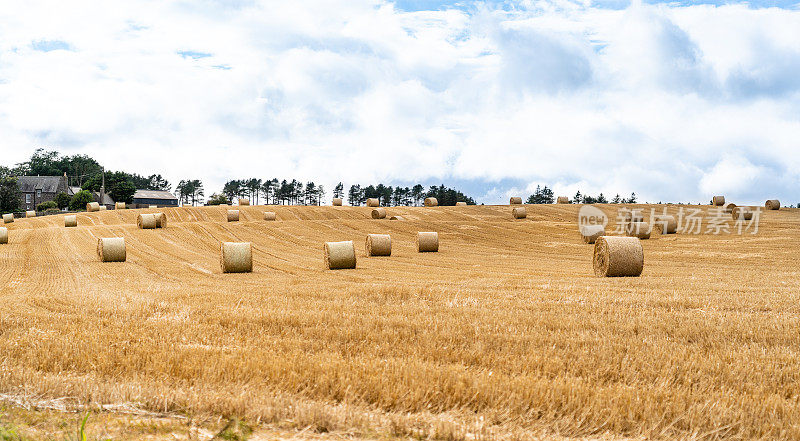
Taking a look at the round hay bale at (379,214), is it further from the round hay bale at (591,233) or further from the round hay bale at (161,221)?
the round hay bale at (591,233)

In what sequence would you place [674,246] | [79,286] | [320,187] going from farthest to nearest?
[320,187] < [674,246] < [79,286]

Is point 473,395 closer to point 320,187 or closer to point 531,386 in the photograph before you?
point 531,386

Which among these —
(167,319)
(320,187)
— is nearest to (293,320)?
(167,319)

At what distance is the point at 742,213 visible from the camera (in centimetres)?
4900

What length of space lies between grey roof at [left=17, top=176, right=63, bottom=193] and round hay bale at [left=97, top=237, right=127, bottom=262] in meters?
111

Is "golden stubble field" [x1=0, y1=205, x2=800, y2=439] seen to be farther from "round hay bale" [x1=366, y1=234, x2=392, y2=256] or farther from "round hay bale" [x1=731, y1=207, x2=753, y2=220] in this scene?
"round hay bale" [x1=731, y1=207, x2=753, y2=220]

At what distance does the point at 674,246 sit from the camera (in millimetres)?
33844

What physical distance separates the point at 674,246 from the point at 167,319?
30.8 metres

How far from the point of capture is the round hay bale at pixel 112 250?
25.0 m

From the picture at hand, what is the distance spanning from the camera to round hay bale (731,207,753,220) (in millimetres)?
48787

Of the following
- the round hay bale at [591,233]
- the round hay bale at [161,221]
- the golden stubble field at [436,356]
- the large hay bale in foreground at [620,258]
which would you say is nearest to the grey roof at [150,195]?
the round hay bale at [161,221]

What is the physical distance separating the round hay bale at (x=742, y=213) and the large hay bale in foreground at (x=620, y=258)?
1365 inches

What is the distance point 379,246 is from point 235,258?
8.64 metres

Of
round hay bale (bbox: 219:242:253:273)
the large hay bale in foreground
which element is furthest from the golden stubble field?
round hay bale (bbox: 219:242:253:273)
